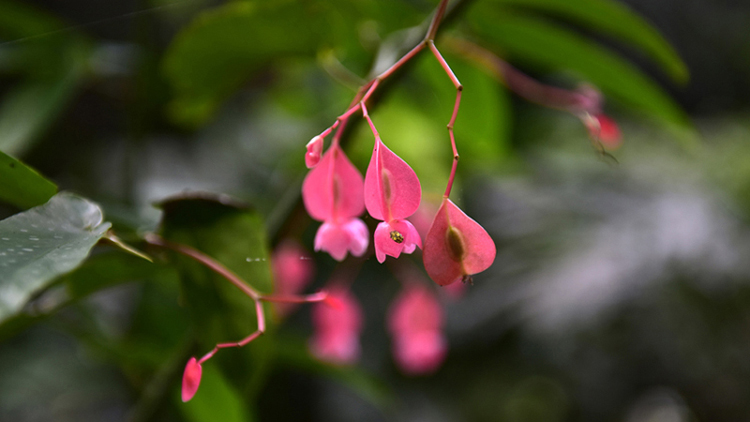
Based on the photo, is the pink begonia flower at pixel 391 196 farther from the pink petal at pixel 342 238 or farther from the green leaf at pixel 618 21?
the green leaf at pixel 618 21

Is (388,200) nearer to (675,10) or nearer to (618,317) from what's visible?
(618,317)

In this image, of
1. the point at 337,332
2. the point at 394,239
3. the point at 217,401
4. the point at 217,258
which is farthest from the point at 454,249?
the point at 337,332

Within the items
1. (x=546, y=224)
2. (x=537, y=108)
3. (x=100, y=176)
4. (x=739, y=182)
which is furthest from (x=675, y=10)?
(x=100, y=176)

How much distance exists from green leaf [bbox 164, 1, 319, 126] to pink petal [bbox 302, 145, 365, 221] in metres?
0.15

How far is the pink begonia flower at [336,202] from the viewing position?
0.20 m

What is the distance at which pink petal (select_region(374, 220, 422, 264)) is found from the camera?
6.7 inches

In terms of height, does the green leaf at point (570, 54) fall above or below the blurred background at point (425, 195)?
above

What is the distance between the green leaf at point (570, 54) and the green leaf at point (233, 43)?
5.1 inches

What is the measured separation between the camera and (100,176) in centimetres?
117

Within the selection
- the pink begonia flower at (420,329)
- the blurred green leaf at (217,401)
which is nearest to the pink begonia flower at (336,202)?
the blurred green leaf at (217,401)

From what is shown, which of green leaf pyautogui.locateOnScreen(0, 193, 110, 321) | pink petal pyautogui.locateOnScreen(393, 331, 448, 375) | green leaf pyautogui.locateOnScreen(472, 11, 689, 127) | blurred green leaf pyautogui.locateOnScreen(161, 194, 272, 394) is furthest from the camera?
pink petal pyautogui.locateOnScreen(393, 331, 448, 375)

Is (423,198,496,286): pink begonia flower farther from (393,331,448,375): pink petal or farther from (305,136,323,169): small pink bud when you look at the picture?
(393,331,448,375): pink petal

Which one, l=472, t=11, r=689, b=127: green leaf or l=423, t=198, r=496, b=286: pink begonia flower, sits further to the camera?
l=472, t=11, r=689, b=127: green leaf

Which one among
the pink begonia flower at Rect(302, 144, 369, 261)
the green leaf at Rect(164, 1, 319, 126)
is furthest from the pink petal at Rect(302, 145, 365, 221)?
the green leaf at Rect(164, 1, 319, 126)
